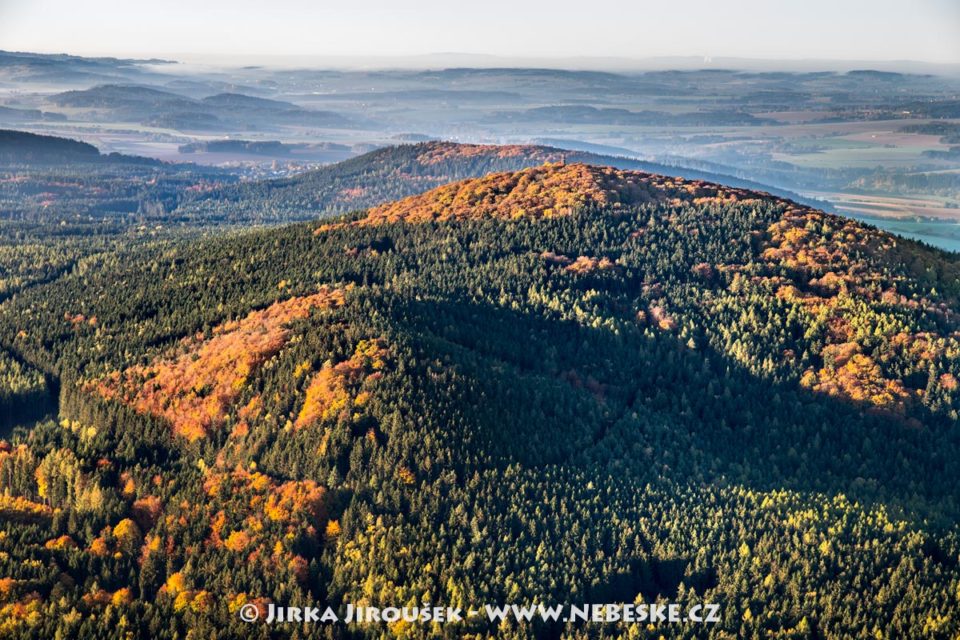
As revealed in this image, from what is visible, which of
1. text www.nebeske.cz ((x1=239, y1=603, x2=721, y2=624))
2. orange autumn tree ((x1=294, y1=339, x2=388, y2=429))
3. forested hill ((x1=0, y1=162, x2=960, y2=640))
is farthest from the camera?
orange autumn tree ((x1=294, y1=339, x2=388, y2=429))

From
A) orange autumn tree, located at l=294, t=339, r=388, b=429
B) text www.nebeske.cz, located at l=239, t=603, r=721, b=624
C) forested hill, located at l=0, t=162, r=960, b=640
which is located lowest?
text www.nebeske.cz, located at l=239, t=603, r=721, b=624

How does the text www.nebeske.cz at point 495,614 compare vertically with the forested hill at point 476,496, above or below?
below

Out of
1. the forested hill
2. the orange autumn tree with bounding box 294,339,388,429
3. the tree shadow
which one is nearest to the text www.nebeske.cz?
the forested hill

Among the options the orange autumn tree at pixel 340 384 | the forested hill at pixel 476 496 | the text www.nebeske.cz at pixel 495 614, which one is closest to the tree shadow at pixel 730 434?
the forested hill at pixel 476 496

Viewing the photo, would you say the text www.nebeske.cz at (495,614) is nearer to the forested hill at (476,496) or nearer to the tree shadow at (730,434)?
the forested hill at (476,496)

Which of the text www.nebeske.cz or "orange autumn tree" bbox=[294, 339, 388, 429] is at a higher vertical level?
"orange autumn tree" bbox=[294, 339, 388, 429]

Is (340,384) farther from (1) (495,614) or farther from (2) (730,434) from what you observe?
(2) (730,434)

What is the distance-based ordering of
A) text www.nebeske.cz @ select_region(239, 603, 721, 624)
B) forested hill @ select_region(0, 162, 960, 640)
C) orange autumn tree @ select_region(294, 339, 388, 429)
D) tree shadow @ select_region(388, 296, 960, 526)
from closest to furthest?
text www.nebeske.cz @ select_region(239, 603, 721, 624) → forested hill @ select_region(0, 162, 960, 640) → tree shadow @ select_region(388, 296, 960, 526) → orange autumn tree @ select_region(294, 339, 388, 429)

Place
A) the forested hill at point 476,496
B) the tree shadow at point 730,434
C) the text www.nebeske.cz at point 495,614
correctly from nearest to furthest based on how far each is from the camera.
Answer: the text www.nebeske.cz at point 495,614
the forested hill at point 476,496
the tree shadow at point 730,434

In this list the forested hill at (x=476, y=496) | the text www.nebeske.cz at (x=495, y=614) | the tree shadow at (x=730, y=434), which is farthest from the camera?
the tree shadow at (x=730, y=434)

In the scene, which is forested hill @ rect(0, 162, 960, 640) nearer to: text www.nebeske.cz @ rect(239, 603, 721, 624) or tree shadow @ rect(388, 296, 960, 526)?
tree shadow @ rect(388, 296, 960, 526)

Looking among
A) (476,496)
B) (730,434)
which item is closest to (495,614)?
(476,496)

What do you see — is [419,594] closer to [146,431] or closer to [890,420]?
[146,431]
